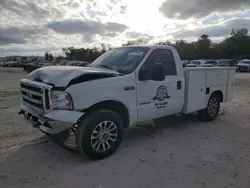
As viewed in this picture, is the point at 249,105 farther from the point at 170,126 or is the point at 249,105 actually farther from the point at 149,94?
the point at 149,94

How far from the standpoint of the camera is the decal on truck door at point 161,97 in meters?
4.89

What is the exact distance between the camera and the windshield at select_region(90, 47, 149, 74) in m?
4.61

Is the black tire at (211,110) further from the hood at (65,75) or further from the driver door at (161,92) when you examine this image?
the hood at (65,75)

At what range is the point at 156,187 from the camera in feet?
10.5

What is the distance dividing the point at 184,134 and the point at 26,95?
140 inches

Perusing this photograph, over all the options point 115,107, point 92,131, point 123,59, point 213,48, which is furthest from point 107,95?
point 213,48

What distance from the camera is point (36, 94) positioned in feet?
12.9

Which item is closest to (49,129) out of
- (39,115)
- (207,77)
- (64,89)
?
(39,115)

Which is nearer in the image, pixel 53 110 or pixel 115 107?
pixel 53 110

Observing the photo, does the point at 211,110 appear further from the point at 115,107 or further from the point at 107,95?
the point at 107,95

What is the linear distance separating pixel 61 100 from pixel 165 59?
8.68ft

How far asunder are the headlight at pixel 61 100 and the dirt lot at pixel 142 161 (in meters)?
1.01

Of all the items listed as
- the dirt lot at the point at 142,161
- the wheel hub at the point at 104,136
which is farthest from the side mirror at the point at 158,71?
the dirt lot at the point at 142,161

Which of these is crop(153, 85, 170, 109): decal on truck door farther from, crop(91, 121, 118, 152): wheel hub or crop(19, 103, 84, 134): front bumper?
crop(19, 103, 84, 134): front bumper
